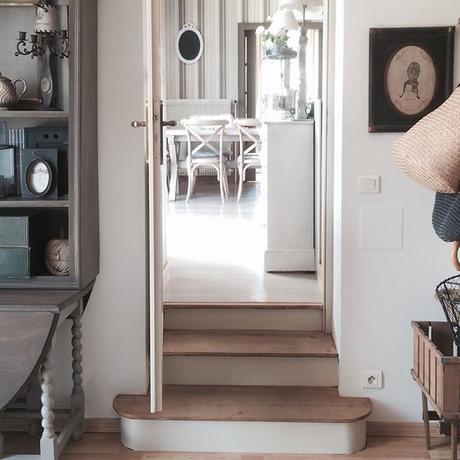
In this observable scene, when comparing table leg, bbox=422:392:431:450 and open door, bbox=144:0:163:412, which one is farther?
table leg, bbox=422:392:431:450

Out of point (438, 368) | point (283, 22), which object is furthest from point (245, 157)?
point (438, 368)

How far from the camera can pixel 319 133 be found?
456 cm

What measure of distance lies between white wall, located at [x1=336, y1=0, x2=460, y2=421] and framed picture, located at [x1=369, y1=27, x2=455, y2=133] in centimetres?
4

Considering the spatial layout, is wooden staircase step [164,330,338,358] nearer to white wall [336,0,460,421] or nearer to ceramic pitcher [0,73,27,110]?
white wall [336,0,460,421]

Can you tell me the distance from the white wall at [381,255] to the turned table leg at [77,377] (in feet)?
3.85

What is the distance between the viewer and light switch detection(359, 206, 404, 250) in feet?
10.8

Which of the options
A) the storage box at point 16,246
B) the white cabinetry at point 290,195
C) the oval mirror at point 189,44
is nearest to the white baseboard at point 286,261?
the white cabinetry at point 290,195

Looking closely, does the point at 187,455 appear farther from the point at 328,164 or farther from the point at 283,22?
the point at 283,22

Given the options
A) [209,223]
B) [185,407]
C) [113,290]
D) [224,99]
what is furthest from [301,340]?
[224,99]

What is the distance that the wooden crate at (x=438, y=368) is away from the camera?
284 cm

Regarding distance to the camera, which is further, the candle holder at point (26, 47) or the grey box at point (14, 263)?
the candle holder at point (26, 47)

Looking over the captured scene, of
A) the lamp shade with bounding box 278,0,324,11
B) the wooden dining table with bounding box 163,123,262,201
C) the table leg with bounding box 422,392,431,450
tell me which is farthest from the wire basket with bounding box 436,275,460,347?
the wooden dining table with bounding box 163,123,262,201

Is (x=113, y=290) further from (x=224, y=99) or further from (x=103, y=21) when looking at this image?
(x=224, y=99)

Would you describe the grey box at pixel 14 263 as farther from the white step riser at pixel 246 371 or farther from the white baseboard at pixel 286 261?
the white baseboard at pixel 286 261
